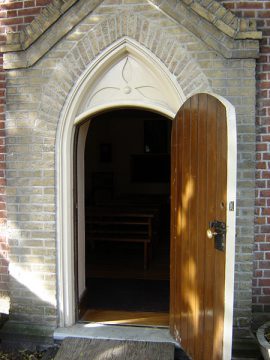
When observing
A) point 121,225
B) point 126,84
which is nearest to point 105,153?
point 121,225

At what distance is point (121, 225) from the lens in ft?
22.0

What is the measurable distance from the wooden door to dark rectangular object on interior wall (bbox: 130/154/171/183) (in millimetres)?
7490

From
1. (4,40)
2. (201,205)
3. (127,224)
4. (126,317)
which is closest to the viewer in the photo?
(201,205)

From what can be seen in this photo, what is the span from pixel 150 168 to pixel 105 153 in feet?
4.67

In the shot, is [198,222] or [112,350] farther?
[112,350]

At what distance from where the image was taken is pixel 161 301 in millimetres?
4715

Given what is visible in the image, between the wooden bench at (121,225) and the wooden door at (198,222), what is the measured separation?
8.38ft

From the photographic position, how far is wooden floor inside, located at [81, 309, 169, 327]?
13.4 ft

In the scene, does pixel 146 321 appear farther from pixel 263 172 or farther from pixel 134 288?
pixel 263 172

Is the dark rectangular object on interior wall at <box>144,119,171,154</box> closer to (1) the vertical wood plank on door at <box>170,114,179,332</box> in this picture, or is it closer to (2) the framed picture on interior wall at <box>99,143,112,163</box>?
(2) the framed picture on interior wall at <box>99,143,112,163</box>

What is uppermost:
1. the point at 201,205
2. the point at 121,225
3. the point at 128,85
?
the point at 128,85

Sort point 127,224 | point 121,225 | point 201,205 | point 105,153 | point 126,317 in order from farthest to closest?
point 105,153, point 121,225, point 127,224, point 126,317, point 201,205

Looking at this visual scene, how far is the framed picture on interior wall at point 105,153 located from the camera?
1127 cm

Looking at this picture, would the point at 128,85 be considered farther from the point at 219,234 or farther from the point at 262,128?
the point at 219,234
